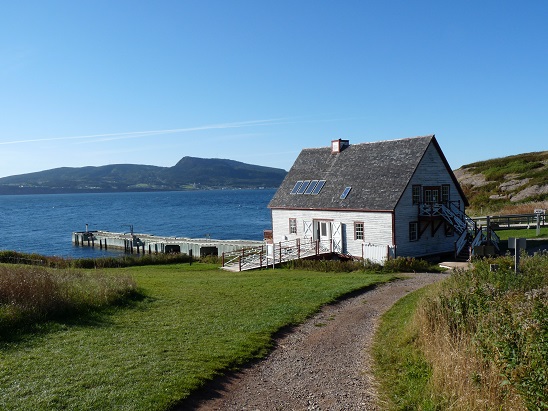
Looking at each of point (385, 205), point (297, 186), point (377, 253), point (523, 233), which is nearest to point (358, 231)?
point (377, 253)

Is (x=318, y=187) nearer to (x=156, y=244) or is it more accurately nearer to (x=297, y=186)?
(x=297, y=186)

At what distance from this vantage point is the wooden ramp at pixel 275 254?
34.7 m

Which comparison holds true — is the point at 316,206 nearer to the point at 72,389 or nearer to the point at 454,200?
the point at 454,200

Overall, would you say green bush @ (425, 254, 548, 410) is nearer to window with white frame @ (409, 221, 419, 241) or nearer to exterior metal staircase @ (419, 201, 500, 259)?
window with white frame @ (409, 221, 419, 241)

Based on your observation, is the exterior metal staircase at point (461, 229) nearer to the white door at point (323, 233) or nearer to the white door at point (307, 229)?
the white door at point (323, 233)

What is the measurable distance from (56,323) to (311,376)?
797cm

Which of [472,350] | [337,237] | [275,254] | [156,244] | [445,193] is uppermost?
[445,193]

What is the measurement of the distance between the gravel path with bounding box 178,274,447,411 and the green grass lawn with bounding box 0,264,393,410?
529 mm

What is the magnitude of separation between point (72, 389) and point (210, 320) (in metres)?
6.24

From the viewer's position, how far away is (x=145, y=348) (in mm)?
13109

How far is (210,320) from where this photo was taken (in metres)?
16.3

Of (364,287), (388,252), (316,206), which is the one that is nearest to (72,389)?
(364,287)

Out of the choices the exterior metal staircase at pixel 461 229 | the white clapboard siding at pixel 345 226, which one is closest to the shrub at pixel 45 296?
the white clapboard siding at pixel 345 226

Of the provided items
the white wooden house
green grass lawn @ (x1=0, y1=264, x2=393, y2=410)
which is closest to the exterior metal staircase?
the white wooden house
